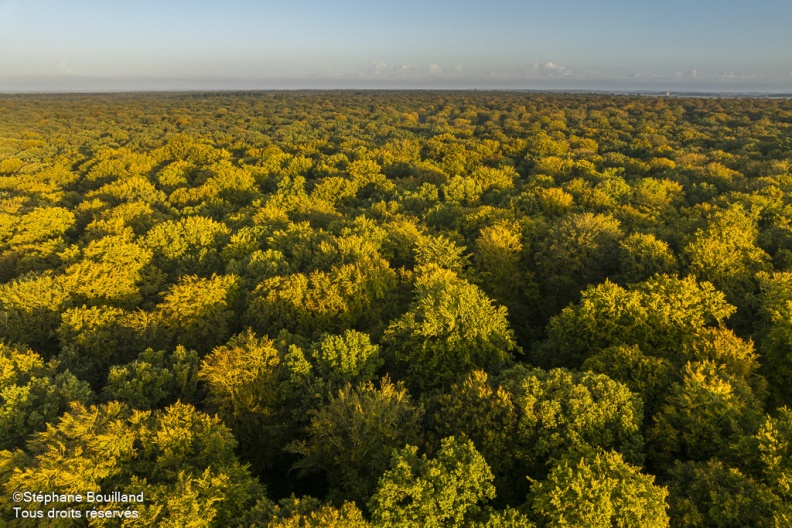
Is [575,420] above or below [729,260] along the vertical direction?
below

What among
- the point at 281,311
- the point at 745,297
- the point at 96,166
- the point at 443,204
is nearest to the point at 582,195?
the point at 443,204

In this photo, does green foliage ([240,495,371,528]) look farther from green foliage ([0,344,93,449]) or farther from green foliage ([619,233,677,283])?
green foliage ([619,233,677,283])

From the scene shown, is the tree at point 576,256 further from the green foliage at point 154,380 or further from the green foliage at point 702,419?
the green foliage at point 154,380

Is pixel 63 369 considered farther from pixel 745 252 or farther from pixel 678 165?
pixel 678 165

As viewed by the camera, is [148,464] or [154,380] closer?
[148,464]

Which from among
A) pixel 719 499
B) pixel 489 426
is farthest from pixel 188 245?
pixel 719 499

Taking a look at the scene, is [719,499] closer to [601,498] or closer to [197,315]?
[601,498]

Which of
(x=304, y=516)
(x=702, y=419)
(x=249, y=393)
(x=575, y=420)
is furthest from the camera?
(x=249, y=393)

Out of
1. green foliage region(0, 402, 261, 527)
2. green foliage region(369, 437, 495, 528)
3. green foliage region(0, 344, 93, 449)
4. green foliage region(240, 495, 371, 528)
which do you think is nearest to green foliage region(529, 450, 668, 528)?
green foliage region(369, 437, 495, 528)
